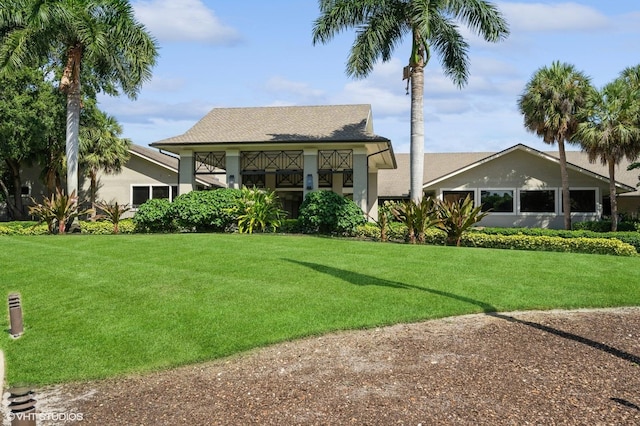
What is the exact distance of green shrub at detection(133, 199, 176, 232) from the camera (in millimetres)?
19500

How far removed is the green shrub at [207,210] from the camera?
1925 centimetres

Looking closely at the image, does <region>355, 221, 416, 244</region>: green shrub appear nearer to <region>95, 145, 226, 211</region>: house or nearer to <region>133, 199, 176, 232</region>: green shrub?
<region>133, 199, 176, 232</region>: green shrub

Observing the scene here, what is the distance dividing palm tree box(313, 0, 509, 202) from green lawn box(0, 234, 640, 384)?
21.9ft

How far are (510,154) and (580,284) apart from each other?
20792 mm

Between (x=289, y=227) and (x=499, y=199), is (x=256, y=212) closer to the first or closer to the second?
(x=289, y=227)

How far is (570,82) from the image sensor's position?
26219 millimetres

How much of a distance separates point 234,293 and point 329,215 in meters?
9.81

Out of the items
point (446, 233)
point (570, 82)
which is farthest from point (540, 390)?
point (570, 82)

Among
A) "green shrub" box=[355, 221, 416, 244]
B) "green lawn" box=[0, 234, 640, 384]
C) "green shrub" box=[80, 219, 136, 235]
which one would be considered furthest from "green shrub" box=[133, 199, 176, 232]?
"green shrub" box=[355, 221, 416, 244]

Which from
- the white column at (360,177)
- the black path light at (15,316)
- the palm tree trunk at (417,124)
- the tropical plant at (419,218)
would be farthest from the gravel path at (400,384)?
the white column at (360,177)

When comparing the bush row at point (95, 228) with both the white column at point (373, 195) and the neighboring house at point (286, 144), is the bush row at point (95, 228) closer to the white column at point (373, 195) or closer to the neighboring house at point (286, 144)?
the neighboring house at point (286, 144)

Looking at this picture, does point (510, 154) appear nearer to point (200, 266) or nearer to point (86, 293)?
point (200, 266)

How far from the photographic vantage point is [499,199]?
29469mm

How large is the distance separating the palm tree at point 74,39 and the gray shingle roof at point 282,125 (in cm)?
362
